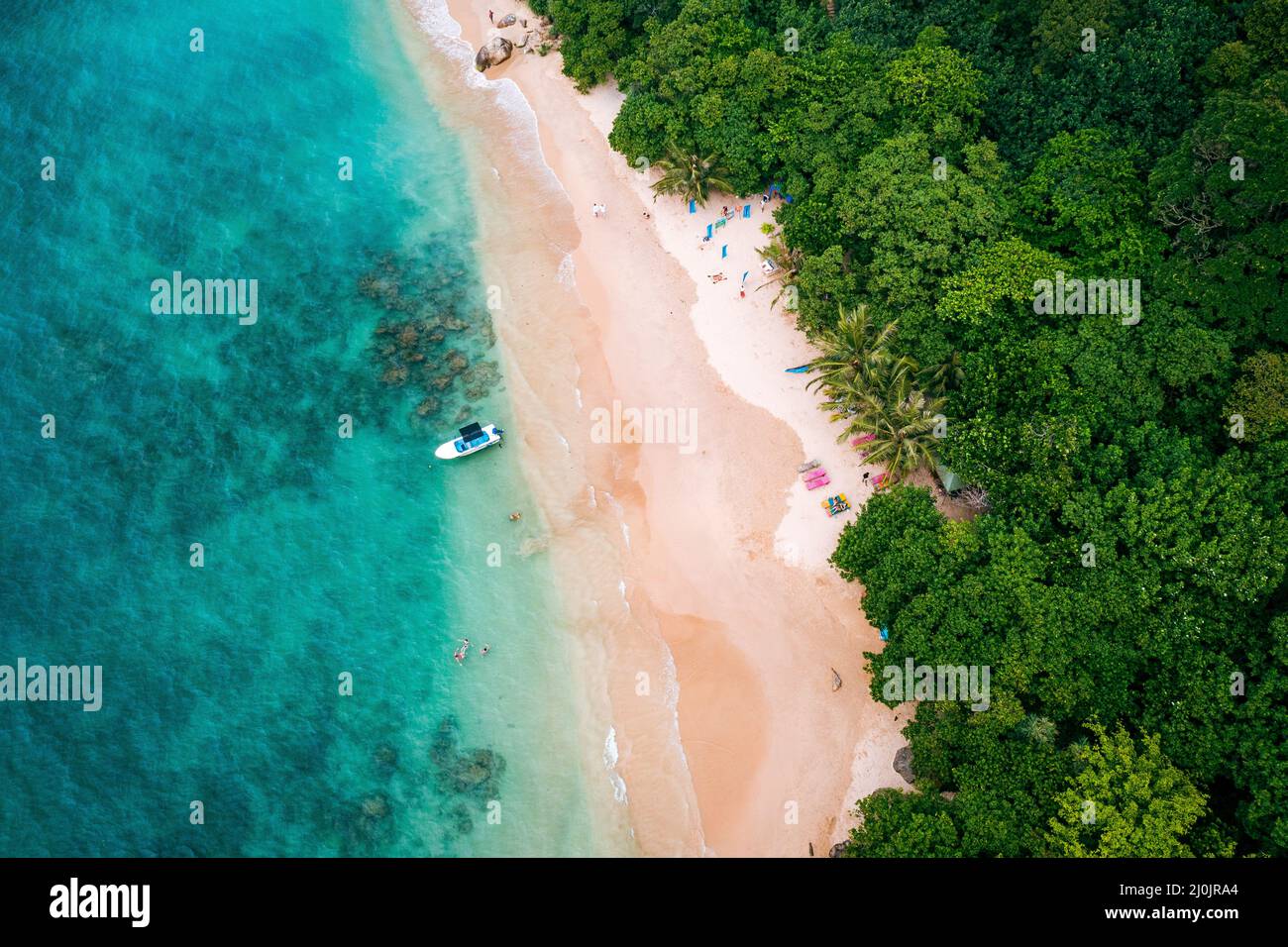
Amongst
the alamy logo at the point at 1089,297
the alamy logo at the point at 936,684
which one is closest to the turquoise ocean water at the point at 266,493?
the alamy logo at the point at 936,684

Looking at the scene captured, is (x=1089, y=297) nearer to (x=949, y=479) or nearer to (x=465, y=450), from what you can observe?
(x=949, y=479)

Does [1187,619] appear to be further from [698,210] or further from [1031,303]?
[698,210]

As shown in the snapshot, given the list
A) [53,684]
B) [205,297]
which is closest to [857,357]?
[205,297]

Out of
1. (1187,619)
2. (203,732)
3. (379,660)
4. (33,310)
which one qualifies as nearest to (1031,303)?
(1187,619)
